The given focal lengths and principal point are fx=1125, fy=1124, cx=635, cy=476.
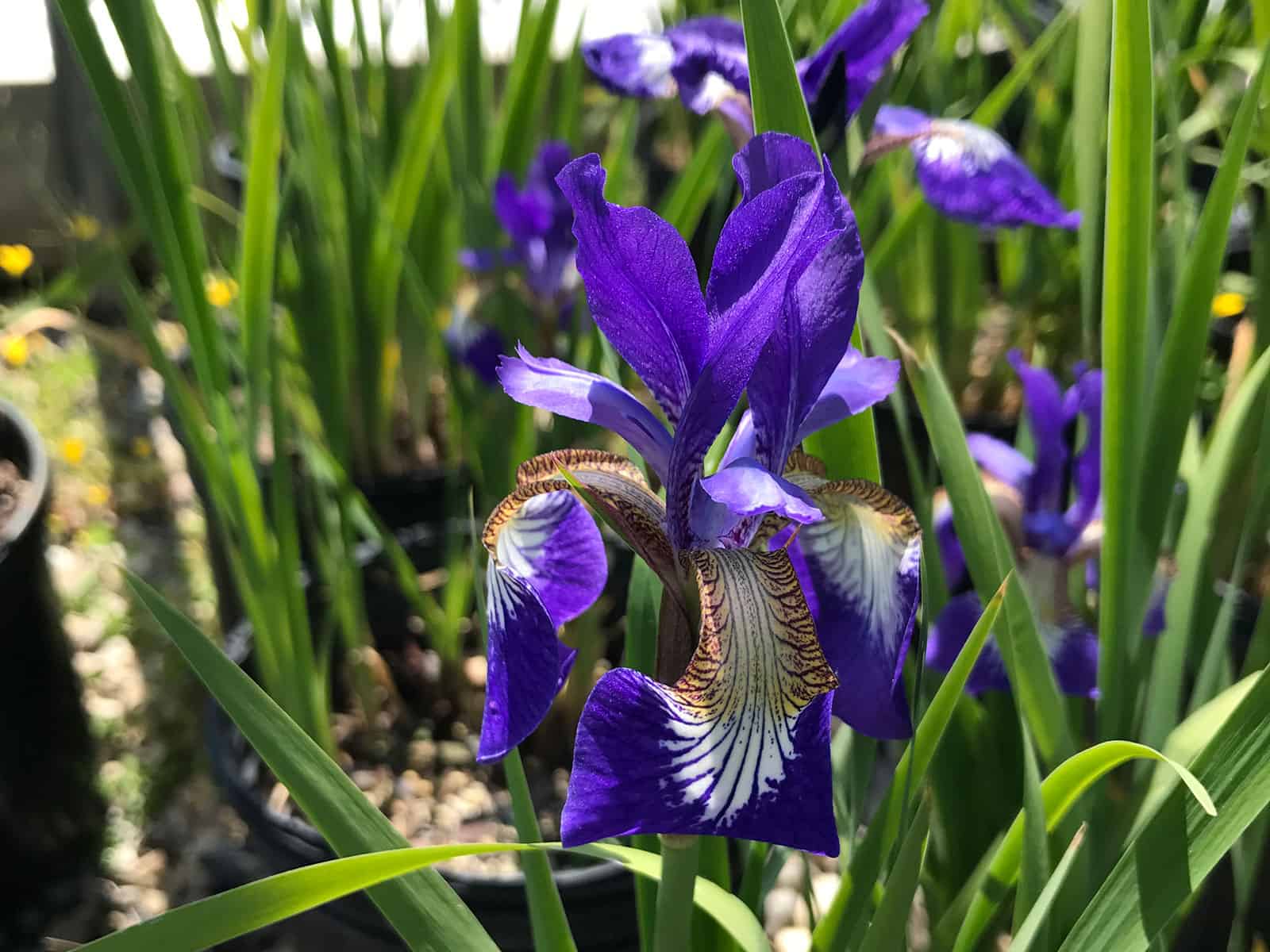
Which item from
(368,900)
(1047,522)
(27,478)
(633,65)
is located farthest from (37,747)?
(1047,522)

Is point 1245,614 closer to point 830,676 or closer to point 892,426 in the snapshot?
point 892,426

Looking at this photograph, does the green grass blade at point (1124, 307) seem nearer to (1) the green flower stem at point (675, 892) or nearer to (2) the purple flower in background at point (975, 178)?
(2) the purple flower in background at point (975, 178)

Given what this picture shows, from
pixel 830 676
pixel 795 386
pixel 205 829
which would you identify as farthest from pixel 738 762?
pixel 205 829

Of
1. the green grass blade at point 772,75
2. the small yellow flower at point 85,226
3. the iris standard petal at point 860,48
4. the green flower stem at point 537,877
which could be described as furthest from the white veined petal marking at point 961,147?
the small yellow flower at point 85,226

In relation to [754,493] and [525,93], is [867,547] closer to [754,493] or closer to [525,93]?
[754,493]

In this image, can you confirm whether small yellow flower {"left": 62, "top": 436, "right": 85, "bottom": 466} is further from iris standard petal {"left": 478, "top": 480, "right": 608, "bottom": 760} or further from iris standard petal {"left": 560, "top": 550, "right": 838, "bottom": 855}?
iris standard petal {"left": 560, "top": 550, "right": 838, "bottom": 855}

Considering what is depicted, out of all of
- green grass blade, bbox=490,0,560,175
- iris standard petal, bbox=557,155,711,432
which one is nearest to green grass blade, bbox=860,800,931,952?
iris standard petal, bbox=557,155,711,432
